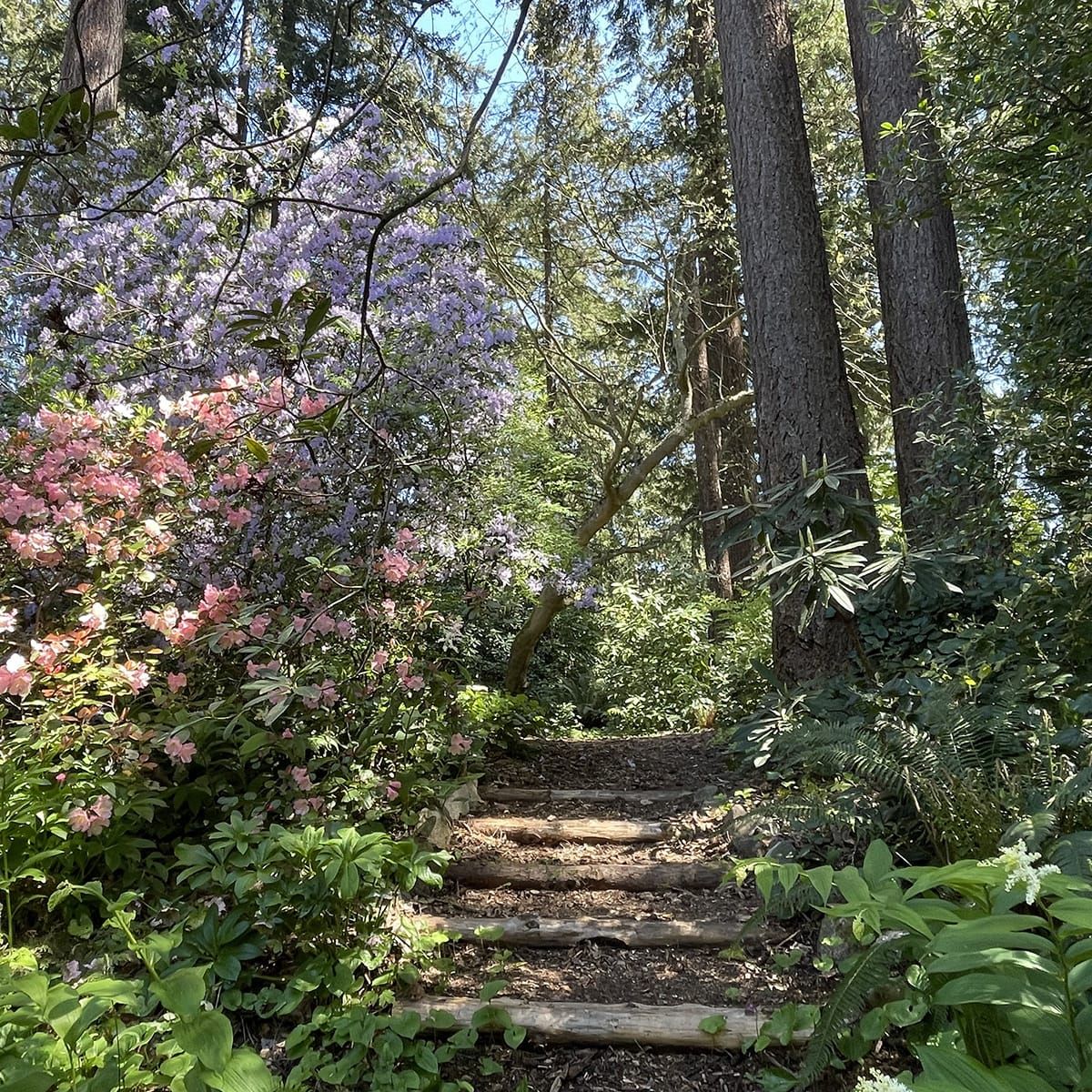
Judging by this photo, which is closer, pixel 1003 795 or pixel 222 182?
pixel 1003 795

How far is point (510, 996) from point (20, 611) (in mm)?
2180

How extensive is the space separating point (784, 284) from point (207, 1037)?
149 inches

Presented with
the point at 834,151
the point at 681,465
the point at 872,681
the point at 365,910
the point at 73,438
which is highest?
the point at 834,151

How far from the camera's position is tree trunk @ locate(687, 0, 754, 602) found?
6.15 metres

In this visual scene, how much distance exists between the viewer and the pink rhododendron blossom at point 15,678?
2.21m

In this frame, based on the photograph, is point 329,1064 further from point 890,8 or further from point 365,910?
point 890,8

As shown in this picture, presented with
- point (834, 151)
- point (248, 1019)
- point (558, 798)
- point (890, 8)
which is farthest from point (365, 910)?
point (834, 151)

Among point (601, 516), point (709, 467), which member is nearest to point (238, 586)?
point (601, 516)

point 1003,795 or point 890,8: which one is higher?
point 890,8

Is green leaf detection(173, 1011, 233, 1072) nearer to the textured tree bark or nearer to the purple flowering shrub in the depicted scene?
the purple flowering shrub

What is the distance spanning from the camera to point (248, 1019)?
2008 millimetres

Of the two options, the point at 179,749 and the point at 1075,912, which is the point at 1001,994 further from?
the point at 179,749

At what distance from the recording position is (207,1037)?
4.05ft

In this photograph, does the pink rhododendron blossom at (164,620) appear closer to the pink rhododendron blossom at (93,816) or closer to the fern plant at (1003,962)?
the pink rhododendron blossom at (93,816)
